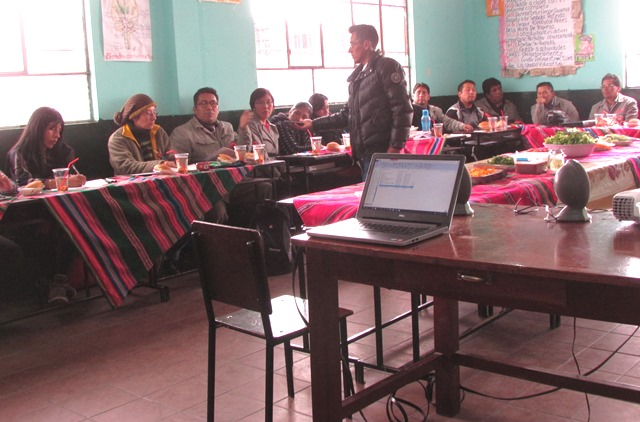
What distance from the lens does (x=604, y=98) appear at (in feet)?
26.6

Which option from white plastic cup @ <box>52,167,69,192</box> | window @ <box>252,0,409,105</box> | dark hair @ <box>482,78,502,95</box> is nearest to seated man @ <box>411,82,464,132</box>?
window @ <box>252,0,409,105</box>

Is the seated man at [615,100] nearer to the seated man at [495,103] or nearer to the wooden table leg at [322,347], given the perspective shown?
the seated man at [495,103]

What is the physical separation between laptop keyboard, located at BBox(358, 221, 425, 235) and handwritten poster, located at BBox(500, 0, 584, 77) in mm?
7107

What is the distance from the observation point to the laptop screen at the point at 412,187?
226cm

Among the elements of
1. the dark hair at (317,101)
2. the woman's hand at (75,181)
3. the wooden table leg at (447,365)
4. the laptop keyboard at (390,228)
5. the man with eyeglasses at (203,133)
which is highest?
the dark hair at (317,101)

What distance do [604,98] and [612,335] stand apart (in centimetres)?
529

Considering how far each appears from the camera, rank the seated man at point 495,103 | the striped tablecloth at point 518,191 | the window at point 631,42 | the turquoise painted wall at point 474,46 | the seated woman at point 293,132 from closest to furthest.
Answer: the striped tablecloth at point 518,191 < the seated woman at point 293,132 < the window at point 631,42 < the turquoise painted wall at point 474,46 < the seated man at point 495,103

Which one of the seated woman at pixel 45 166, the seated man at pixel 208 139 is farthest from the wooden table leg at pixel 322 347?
the seated man at pixel 208 139

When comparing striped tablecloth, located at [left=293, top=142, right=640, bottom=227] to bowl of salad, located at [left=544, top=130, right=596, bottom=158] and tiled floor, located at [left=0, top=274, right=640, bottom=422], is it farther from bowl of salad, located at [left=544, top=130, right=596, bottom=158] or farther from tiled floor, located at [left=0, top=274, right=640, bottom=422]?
tiled floor, located at [left=0, top=274, right=640, bottom=422]

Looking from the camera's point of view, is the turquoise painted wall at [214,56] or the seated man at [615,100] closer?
the turquoise painted wall at [214,56]

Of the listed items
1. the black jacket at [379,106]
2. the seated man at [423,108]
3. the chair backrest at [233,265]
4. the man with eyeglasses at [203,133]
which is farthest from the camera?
the seated man at [423,108]

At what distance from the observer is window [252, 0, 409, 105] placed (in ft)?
23.3

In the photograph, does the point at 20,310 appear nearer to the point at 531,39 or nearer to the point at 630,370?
the point at 630,370

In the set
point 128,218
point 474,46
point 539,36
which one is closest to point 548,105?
point 539,36
